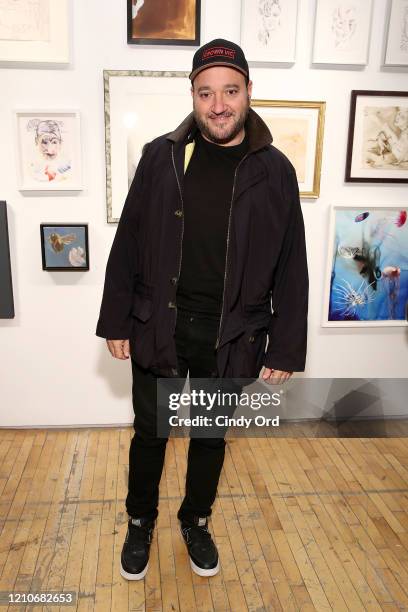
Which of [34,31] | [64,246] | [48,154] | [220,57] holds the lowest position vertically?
[64,246]

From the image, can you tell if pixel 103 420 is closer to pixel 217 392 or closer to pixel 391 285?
pixel 217 392

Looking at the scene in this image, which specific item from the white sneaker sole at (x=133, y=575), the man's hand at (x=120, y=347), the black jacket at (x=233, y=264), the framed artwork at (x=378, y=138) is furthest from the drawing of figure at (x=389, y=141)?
the white sneaker sole at (x=133, y=575)

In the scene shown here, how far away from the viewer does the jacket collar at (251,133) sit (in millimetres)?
1671

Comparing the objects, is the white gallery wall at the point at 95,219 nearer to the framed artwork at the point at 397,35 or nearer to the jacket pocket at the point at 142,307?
the framed artwork at the point at 397,35

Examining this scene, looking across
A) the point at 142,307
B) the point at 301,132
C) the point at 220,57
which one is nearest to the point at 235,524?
the point at 142,307

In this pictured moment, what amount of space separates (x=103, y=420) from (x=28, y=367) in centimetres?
47

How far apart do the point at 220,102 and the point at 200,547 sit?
4.78ft

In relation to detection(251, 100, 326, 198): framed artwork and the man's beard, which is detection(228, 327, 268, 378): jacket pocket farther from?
detection(251, 100, 326, 198): framed artwork

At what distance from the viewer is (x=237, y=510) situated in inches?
87.7

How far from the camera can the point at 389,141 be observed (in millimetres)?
2672

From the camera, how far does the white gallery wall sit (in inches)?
96.6

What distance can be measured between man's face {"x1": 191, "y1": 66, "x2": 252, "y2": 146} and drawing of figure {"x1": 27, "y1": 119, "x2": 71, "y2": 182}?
107 cm

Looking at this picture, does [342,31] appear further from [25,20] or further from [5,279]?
[5,279]

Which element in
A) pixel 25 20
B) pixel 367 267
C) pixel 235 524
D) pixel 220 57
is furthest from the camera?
pixel 367 267
